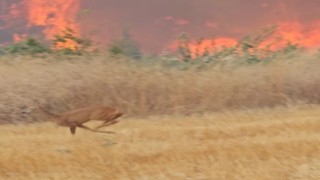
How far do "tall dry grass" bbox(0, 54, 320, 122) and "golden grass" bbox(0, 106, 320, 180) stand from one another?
1.40 m

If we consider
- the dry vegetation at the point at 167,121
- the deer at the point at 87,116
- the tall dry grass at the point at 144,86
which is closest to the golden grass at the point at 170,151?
the dry vegetation at the point at 167,121

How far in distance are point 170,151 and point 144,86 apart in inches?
151

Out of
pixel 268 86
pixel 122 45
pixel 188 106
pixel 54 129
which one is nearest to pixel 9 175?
pixel 54 129

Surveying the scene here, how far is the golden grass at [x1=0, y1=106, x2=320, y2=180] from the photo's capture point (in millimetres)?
4121

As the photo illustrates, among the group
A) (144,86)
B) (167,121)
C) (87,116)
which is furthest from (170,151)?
(144,86)

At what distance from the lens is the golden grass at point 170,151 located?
13.5 feet

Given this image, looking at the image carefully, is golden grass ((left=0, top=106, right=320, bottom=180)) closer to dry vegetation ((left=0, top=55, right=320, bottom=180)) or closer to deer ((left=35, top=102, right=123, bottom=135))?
dry vegetation ((left=0, top=55, right=320, bottom=180))

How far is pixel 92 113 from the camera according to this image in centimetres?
483

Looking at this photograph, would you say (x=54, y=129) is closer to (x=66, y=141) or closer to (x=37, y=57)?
(x=66, y=141)

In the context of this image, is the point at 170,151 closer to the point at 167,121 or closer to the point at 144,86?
the point at 167,121

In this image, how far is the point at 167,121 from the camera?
24.1 feet

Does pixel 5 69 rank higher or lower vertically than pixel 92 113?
higher

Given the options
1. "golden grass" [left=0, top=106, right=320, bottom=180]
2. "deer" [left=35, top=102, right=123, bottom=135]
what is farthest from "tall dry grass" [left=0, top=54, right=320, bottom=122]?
"deer" [left=35, top=102, right=123, bottom=135]

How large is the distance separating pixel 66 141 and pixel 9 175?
4.37 feet
